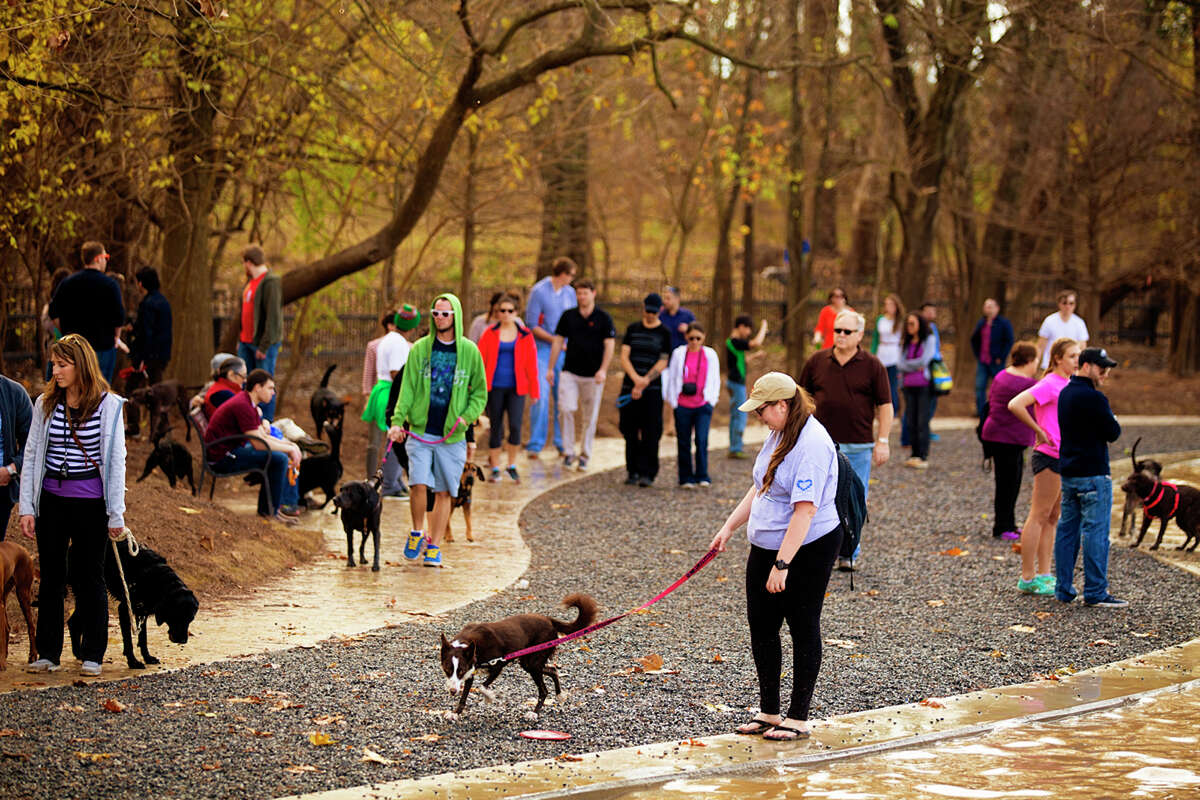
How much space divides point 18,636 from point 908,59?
18922 millimetres

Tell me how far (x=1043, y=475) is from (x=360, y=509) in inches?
202

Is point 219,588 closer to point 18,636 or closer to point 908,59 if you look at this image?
point 18,636

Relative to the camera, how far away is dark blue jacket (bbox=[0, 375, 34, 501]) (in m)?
7.82

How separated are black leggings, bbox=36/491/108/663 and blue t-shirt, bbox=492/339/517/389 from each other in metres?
7.07

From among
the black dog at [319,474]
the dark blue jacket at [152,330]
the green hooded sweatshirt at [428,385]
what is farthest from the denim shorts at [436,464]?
the dark blue jacket at [152,330]

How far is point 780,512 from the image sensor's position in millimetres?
6496

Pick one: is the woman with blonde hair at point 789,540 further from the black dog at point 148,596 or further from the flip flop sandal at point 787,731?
the black dog at point 148,596

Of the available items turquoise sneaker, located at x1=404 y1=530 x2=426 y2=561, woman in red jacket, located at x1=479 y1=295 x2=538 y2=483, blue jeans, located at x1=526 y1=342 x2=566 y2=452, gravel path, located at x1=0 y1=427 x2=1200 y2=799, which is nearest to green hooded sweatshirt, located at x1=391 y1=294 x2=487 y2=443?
turquoise sneaker, located at x1=404 y1=530 x2=426 y2=561

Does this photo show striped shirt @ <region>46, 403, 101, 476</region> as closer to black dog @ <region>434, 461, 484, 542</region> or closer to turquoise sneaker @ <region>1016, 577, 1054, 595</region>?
black dog @ <region>434, 461, 484, 542</region>

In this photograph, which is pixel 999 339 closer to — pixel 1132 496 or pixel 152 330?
pixel 1132 496

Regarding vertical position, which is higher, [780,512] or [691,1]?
[691,1]

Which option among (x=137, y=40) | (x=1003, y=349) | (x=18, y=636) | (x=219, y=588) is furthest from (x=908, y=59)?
(x=18, y=636)

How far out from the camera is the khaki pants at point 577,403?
51.0 feet

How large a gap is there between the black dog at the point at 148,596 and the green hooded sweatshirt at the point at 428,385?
2.96 m
